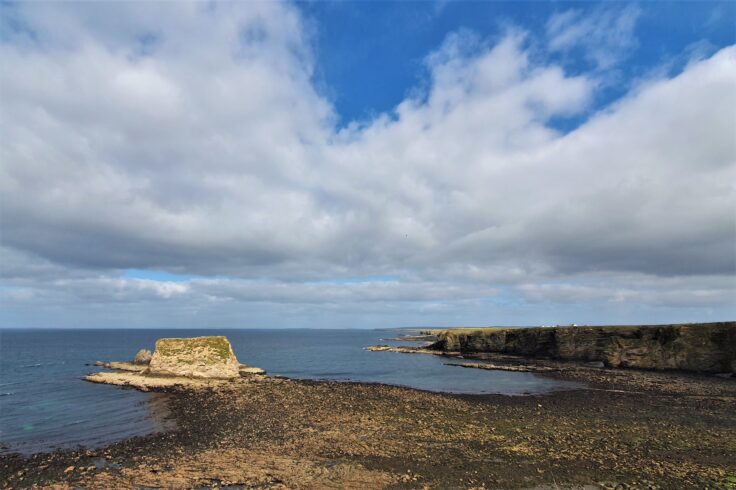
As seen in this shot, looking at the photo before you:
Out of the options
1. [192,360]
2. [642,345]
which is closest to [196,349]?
[192,360]

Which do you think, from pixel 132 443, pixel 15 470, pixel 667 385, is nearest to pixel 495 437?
pixel 132 443

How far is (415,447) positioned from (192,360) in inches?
1657

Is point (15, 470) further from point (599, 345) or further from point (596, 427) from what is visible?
point (599, 345)

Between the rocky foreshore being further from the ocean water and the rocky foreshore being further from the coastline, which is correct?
the ocean water

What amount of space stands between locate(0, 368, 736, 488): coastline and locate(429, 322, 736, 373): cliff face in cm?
2920

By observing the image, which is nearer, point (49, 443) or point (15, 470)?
point (15, 470)

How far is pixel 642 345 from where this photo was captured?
7294 cm

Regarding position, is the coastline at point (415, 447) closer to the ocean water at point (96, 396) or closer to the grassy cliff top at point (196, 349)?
the ocean water at point (96, 396)

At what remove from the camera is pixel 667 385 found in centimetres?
5044

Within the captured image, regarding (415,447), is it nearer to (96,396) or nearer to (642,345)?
(96,396)

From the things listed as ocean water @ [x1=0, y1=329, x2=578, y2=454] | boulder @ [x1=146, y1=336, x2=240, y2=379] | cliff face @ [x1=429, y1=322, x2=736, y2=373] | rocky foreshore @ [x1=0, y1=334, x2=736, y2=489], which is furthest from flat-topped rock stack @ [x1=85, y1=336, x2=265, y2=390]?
cliff face @ [x1=429, y1=322, x2=736, y2=373]

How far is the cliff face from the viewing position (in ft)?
208

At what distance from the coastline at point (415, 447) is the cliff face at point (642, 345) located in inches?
1150

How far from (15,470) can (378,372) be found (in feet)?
180
